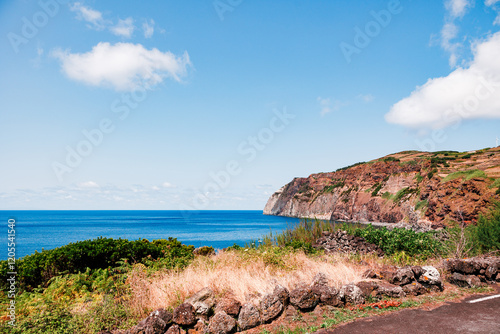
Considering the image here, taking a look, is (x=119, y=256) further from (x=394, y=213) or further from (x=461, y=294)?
(x=394, y=213)

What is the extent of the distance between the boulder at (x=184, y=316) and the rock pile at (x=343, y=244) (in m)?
10.2

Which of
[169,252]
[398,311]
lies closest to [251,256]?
[169,252]

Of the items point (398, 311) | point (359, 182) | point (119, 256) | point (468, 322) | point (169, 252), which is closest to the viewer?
point (468, 322)

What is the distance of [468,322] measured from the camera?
642 cm

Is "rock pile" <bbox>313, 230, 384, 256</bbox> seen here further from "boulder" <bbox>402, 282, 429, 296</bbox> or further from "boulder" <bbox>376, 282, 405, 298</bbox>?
"boulder" <bbox>376, 282, 405, 298</bbox>

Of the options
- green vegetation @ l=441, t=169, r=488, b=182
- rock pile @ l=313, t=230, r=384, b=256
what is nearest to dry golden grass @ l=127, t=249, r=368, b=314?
rock pile @ l=313, t=230, r=384, b=256

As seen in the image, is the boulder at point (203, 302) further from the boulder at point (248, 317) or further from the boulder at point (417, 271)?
the boulder at point (417, 271)

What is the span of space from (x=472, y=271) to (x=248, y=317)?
7.43 meters

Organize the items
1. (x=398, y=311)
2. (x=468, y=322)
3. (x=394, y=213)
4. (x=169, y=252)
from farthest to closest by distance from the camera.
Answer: (x=394, y=213) < (x=169, y=252) < (x=398, y=311) < (x=468, y=322)

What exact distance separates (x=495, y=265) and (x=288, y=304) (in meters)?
7.24

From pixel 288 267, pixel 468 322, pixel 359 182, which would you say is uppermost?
pixel 359 182

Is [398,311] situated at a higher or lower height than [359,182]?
lower

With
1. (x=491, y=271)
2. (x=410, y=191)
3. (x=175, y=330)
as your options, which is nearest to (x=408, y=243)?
(x=491, y=271)

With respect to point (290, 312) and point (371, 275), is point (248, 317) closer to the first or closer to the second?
point (290, 312)
